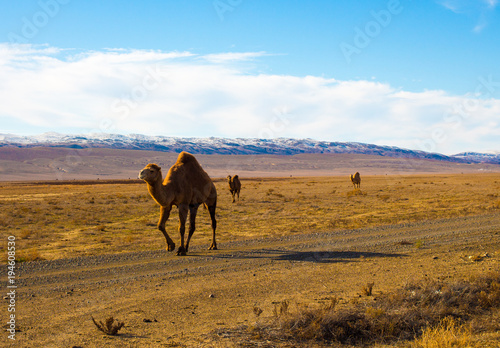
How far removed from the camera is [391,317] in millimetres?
6449

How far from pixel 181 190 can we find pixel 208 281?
3.77 meters

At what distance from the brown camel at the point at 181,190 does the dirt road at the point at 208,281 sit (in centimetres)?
92

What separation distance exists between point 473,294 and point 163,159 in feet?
476

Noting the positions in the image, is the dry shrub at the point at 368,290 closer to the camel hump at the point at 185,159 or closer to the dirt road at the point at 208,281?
the dirt road at the point at 208,281

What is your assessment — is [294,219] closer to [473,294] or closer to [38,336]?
[473,294]

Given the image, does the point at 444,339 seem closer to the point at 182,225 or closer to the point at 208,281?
the point at 208,281

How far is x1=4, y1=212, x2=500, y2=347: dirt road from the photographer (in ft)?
20.7

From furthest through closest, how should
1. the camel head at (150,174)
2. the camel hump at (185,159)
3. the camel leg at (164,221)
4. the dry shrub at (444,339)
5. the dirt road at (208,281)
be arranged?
1. the camel hump at (185,159)
2. the camel leg at (164,221)
3. the camel head at (150,174)
4. the dirt road at (208,281)
5. the dry shrub at (444,339)

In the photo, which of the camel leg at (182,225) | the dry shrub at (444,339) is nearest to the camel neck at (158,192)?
the camel leg at (182,225)

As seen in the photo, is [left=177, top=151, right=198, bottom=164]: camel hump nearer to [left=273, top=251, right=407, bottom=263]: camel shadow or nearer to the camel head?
the camel head

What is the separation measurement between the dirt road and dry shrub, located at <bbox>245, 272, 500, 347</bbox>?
77 cm

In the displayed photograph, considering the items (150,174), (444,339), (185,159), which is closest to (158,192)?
(150,174)

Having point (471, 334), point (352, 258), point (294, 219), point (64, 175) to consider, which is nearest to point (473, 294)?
point (471, 334)

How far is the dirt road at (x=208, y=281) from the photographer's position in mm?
6301
